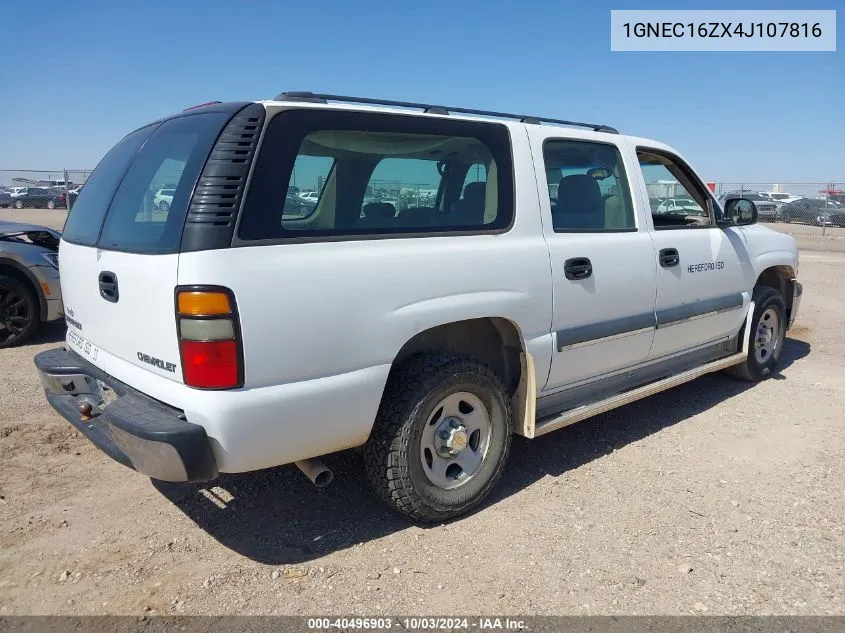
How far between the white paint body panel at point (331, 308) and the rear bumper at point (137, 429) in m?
0.05

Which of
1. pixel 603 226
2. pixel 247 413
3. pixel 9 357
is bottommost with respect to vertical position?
pixel 9 357

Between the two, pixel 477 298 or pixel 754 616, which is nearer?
pixel 754 616

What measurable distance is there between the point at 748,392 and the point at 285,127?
4.37 metres

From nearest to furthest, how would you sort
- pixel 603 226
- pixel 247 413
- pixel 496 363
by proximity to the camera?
pixel 247 413
pixel 496 363
pixel 603 226

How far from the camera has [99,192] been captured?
3297 millimetres

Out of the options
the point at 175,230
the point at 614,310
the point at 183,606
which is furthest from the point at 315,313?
the point at 614,310

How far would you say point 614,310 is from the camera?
3.72 m

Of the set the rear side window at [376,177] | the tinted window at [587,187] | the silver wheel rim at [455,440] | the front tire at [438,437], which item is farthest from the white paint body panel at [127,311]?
the tinted window at [587,187]

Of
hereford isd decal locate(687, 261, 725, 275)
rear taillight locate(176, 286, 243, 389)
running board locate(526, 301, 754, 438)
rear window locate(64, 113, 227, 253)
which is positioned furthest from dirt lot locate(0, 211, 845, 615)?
rear window locate(64, 113, 227, 253)

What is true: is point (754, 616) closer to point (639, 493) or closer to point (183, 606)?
point (639, 493)

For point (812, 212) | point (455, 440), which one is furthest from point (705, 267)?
point (812, 212)

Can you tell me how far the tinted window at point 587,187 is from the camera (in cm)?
362

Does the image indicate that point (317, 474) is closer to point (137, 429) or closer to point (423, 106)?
point (137, 429)

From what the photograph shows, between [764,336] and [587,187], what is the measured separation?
2565 mm
